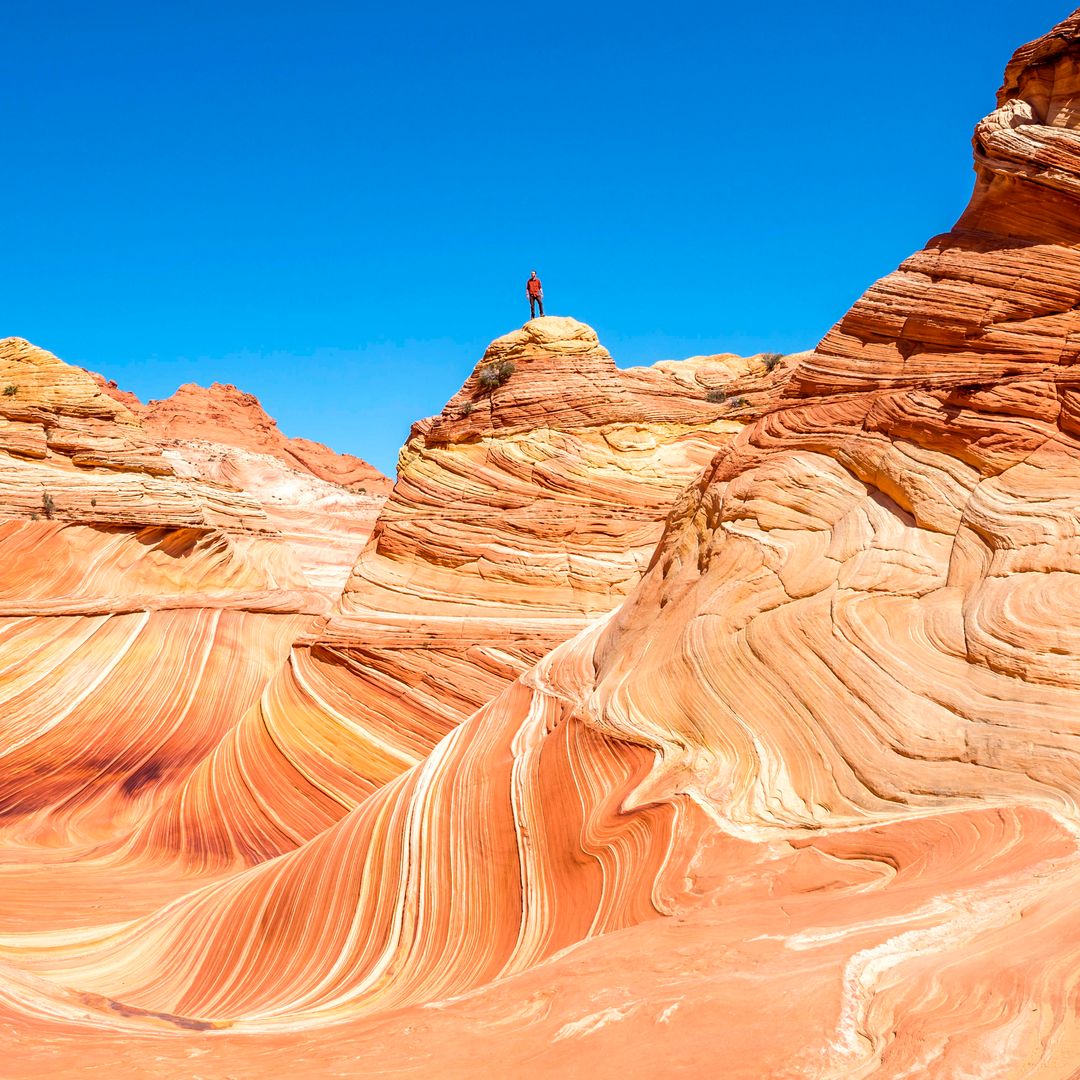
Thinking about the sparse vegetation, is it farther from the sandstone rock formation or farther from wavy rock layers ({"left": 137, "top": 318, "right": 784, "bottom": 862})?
the sandstone rock formation

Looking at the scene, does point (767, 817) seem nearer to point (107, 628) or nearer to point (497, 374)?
point (497, 374)

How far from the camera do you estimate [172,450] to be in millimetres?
43281

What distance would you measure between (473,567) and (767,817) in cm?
963

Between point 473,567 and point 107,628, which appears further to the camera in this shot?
point 107,628

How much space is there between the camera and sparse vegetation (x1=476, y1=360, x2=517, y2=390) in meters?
17.3

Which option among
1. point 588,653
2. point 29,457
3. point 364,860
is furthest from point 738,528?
point 29,457

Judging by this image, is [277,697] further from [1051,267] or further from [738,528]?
[1051,267]

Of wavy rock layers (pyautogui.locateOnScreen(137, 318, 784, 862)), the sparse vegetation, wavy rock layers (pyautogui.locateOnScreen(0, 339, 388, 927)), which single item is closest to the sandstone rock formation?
wavy rock layers (pyautogui.locateOnScreen(137, 318, 784, 862))

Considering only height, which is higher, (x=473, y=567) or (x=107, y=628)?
(x=107, y=628)

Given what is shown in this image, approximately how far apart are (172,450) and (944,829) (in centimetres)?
4292

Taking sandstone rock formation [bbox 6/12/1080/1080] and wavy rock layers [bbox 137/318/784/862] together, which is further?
wavy rock layers [bbox 137/318/784/862]

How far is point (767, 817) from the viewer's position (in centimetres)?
577

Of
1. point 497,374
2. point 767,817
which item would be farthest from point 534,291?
point 767,817

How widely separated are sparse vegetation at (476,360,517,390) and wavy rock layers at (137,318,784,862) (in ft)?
0.42
